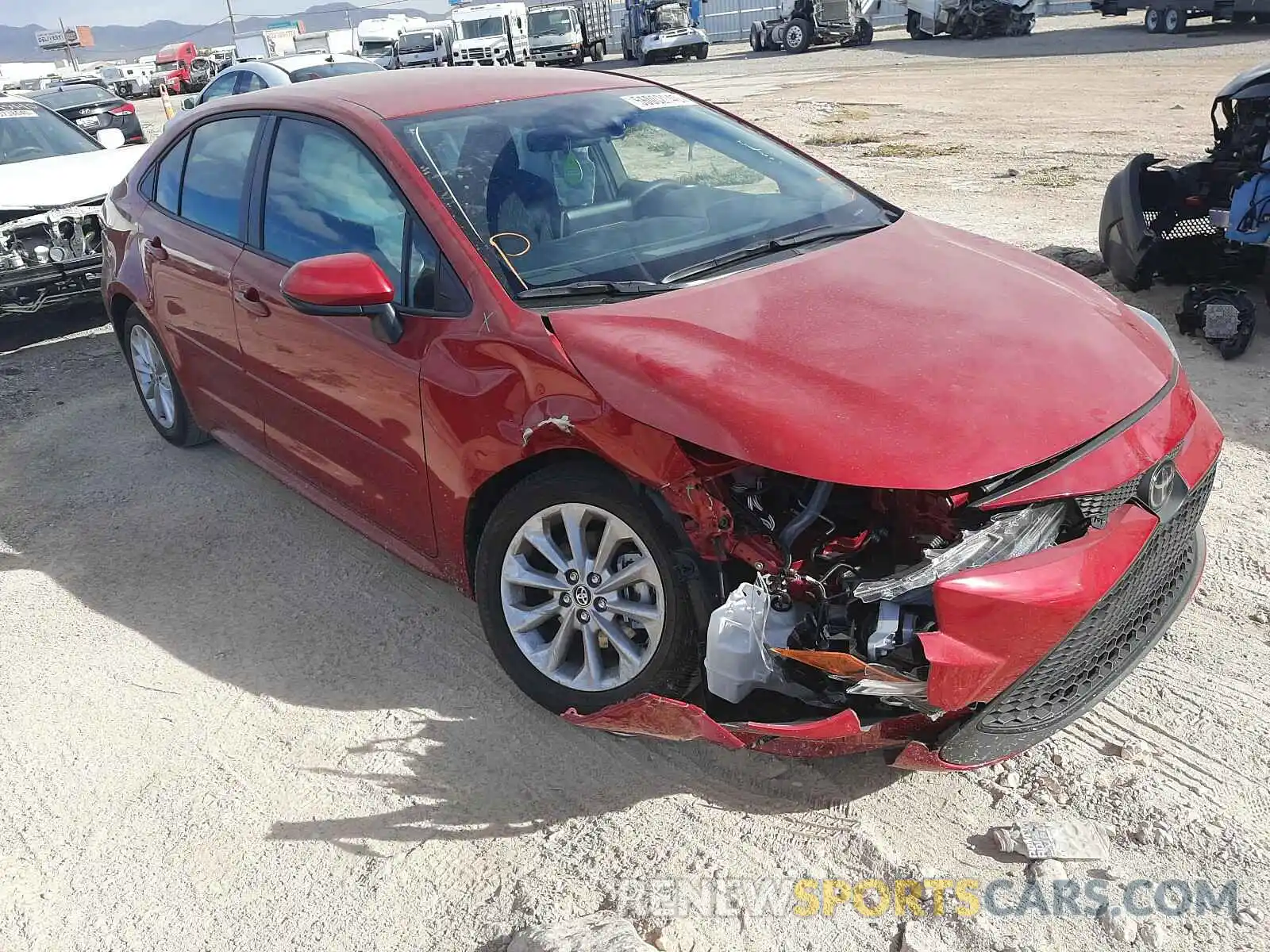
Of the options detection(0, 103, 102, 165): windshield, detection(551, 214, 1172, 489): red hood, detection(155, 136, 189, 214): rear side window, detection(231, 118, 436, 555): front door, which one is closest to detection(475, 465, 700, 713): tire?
detection(551, 214, 1172, 489): red hood

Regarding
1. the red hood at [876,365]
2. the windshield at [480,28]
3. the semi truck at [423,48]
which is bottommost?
the red hood at [876,365]

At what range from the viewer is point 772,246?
11.1ft

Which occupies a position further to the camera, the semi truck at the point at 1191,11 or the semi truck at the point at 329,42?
the semi truck at the point at 329,42

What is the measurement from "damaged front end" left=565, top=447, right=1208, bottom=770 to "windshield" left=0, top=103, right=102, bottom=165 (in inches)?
325

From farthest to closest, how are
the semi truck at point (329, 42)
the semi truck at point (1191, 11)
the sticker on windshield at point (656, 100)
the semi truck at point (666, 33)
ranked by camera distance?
1. the semi truck at point (329, 42)
2. the semi truck at point (666, 33)
3. the semi truck at point (1191, 11)
4. the sticker on windshield at point (656, 100)

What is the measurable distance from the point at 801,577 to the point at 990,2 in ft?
104

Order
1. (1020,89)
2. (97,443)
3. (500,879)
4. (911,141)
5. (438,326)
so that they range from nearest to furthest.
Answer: (500,879), (438,326), (97,443), (911,141), (1020,89)

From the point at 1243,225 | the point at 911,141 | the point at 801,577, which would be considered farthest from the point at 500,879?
the point at 911,141

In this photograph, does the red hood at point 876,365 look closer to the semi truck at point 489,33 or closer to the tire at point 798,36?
the tire at point 798,36

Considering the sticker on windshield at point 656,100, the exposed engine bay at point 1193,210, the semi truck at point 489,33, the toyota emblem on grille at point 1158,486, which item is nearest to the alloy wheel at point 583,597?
the toyota emblem on grille at point 1158,486

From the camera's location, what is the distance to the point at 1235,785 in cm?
268

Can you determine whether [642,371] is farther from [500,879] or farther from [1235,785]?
[1235,785]

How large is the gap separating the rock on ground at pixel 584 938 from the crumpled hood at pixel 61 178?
690cm

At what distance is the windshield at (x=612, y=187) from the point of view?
10.6 ft
